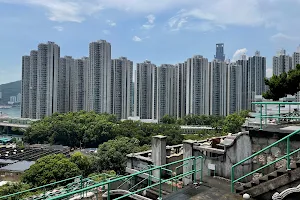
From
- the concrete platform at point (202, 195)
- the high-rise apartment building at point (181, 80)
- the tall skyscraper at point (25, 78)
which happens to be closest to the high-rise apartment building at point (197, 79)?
the high-rise apartment building at point (181, 80)

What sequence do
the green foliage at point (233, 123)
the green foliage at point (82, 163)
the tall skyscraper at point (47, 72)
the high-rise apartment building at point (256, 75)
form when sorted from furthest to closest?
the tall skyscraper at point (47, 72)
the high-rise apartment building at point (256, 75)
the green foliage at point (233, 123)
the green foliage at point (82, 163)

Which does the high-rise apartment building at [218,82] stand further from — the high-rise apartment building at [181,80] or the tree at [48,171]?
the tree at [48,171]

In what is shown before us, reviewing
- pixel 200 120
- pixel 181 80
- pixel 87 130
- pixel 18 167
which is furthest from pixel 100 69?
pixel 18 167

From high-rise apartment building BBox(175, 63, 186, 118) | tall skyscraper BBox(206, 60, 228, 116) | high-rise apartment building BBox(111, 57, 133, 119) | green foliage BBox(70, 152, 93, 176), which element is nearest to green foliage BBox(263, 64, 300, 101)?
green foliage BBox(70, 152, 93, 176)

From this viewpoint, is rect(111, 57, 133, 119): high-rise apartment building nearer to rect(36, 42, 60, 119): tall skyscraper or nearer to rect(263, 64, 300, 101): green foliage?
rect(36, 42, 60, 119): tall skyscraper

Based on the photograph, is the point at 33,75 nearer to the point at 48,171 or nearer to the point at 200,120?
the point at 200,120

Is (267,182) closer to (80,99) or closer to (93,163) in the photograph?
(93,163)
